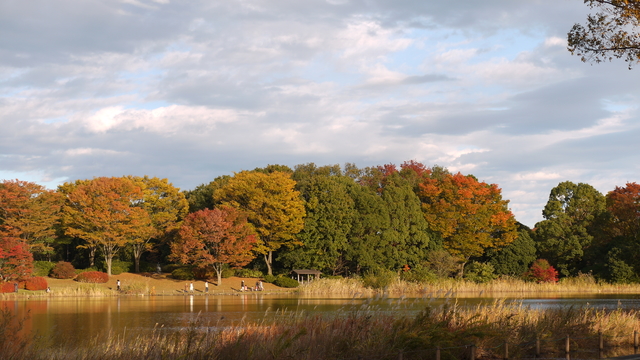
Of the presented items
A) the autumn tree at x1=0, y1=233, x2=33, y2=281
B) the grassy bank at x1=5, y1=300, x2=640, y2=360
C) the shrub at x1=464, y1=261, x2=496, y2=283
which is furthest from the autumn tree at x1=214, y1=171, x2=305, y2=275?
the grassy bank at x1=5, y1=300, x2=640, y2=360

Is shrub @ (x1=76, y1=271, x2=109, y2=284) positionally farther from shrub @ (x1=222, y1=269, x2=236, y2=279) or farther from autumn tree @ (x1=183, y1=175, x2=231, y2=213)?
autumn tree @ (x1=183, y1=175, x2=231, y2=213)

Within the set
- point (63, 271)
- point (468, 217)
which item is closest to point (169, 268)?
point (63, 271)

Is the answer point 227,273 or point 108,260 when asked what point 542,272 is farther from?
point 108,260

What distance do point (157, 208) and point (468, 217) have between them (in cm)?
3161

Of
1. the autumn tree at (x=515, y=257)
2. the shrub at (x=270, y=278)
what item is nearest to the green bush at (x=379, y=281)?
the shrub at (x=270, y=278)

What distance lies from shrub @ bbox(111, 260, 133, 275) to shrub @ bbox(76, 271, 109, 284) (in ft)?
12.7

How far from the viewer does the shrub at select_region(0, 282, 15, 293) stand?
150 ft

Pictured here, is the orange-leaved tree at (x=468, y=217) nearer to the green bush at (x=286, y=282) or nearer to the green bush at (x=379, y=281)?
the green bush at (x=379, y=281)

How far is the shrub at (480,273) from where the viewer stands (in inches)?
2200

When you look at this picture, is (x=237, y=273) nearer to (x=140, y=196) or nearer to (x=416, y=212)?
(x=140, y=196)

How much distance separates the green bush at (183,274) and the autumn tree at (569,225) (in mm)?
32820

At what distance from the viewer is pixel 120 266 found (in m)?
61.1

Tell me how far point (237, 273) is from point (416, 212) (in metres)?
18.0

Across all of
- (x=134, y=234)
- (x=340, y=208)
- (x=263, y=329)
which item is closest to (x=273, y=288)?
(x=340, y=208)
